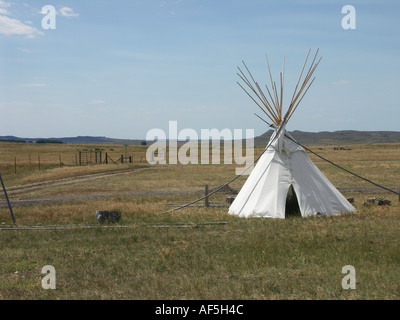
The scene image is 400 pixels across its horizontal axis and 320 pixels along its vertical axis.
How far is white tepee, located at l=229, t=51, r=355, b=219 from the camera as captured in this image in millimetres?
12266

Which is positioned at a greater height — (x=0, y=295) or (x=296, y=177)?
(x=296, y=177)

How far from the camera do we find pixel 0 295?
627 centimetres

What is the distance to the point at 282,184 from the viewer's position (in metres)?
12.6

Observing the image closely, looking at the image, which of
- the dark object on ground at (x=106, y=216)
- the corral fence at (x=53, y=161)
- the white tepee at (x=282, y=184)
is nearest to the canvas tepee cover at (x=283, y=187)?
the white tepee at (x=282, y=184)

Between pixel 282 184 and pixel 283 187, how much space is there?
10 cm

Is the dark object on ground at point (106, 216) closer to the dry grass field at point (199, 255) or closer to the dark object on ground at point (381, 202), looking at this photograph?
the dry grass field at point (199, 255)

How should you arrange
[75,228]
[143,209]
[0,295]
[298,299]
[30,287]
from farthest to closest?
[143,209], [75,228], [30,287], [0,295], [298,299]

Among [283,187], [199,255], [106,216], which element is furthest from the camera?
[283,187]

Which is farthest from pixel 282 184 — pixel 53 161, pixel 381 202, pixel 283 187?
pixel 53 161

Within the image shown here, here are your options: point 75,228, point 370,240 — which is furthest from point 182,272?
point 75,228

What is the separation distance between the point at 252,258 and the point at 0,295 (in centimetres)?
406

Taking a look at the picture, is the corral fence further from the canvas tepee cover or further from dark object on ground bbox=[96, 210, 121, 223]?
the canvas tepee cover

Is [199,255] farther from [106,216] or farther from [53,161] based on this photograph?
[53,161]
